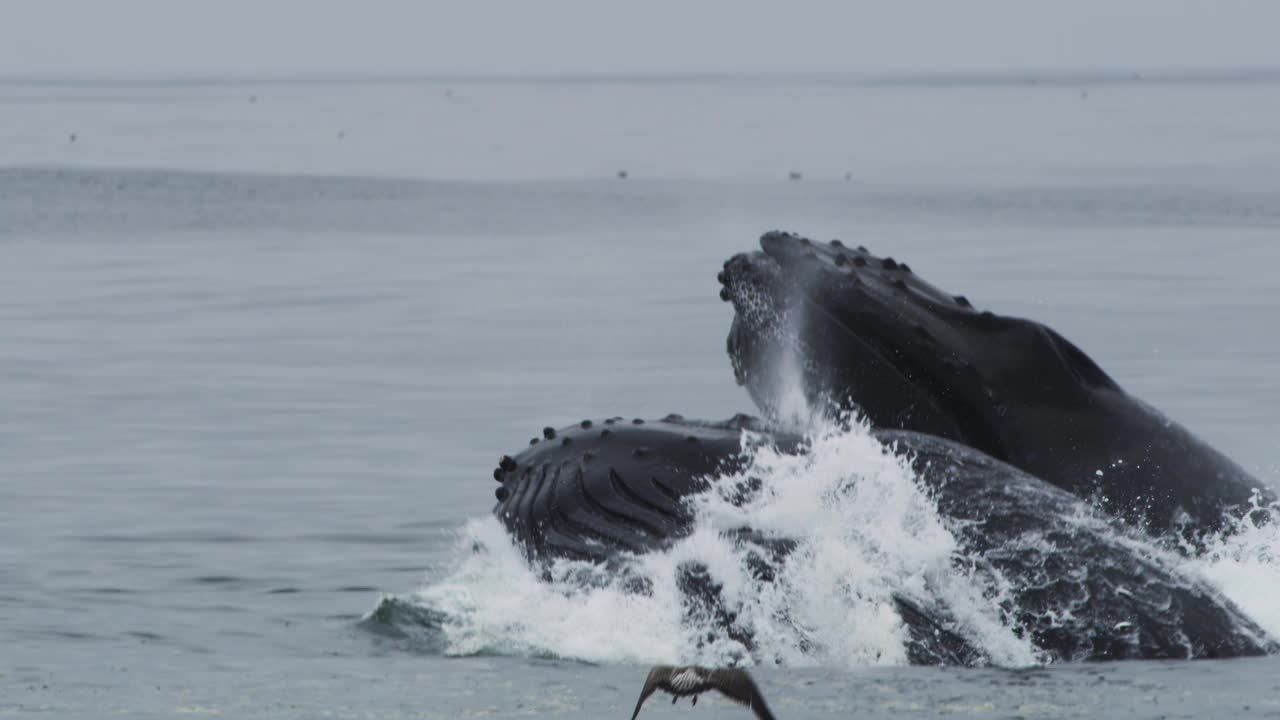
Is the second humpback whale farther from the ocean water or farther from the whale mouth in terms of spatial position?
the ocean water

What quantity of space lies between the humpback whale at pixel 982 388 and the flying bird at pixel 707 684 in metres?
1.73

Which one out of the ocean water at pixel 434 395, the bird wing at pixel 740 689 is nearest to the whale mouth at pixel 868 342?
the ocean water at pixel 434 395

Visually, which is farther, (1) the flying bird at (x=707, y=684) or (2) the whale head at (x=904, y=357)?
(2) the whale head at (x=904, y=357)

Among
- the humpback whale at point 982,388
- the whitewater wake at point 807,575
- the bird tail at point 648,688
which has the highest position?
the humpback whale at point 982,388

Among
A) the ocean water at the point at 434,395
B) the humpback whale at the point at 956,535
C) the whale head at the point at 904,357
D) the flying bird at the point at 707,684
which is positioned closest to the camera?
the flying bird at the point at 707,684

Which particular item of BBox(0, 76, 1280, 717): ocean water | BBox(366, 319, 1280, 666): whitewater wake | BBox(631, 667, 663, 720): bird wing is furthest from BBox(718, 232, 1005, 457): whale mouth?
BBox(631, 667, 663, 720): bird wing

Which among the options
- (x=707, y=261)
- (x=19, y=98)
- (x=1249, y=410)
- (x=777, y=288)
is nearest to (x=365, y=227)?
(x=707, y=261)

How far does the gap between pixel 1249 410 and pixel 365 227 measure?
2377 cm

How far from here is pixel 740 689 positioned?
6793 mm

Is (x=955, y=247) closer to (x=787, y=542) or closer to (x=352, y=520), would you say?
(x=352, y=520)

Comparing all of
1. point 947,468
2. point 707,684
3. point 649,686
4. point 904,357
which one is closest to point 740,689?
point 707,684

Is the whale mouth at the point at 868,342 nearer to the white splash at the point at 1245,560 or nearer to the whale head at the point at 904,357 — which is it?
the whale head at the point at 904,357

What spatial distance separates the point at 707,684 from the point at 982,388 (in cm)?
240

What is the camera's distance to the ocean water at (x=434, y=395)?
8352 millimetres
